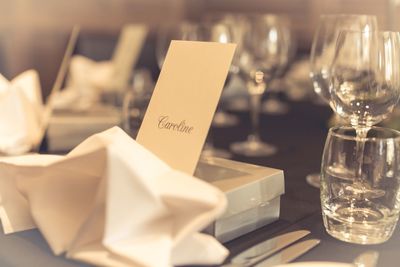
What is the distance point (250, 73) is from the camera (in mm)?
1150

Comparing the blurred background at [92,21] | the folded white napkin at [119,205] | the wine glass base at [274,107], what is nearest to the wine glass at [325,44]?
the folded white napkin at [119,205]

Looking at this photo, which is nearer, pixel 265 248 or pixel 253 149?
pixel 265 248

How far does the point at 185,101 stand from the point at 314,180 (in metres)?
0.37

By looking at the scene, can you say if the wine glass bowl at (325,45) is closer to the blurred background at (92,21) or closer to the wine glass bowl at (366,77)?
the wine glass bowl at (366,77)

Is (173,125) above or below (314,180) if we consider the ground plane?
above

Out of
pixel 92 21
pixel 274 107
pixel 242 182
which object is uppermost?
pixel 92 21

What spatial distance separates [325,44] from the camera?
3.22 feet

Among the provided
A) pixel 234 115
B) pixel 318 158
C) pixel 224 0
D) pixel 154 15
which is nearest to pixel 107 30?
pixel 154 15

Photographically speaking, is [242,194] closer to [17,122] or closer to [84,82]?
[17,122]

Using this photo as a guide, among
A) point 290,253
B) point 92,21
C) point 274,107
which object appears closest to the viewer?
point 290,253

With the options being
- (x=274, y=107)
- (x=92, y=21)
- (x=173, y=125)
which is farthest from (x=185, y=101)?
(x=92, y=21)

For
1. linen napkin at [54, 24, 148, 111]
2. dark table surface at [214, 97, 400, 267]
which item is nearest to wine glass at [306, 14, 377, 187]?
dark table surface at [214, 97, 400, 267]

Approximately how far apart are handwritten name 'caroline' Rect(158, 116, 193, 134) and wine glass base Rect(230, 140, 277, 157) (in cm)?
46

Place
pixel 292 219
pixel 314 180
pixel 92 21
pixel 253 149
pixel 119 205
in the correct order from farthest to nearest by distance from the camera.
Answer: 1. pixel 92 21
2. pixel 253 149
3. pixel 314 180
4. pixel 292 219
5. pixel 119 205
